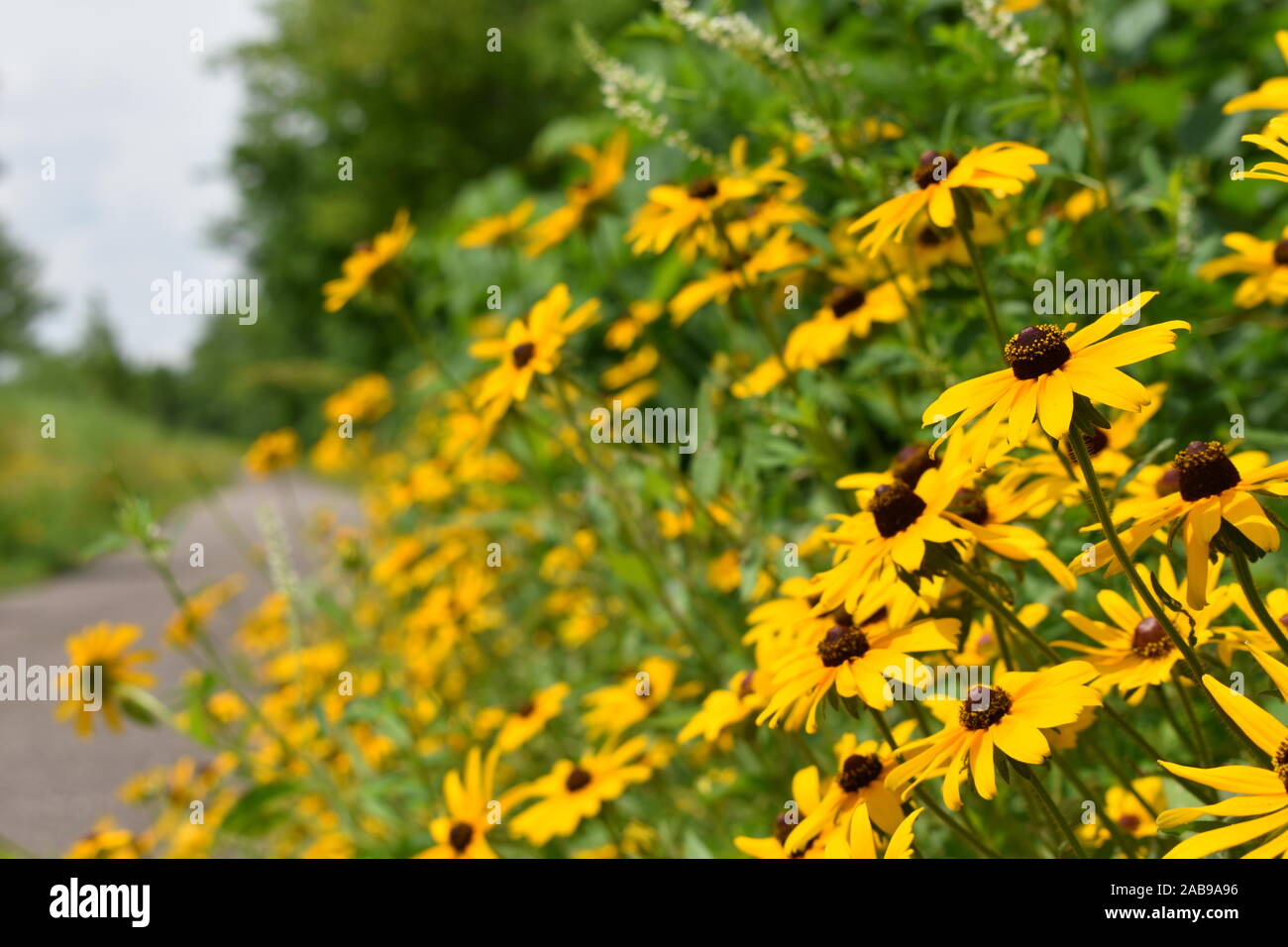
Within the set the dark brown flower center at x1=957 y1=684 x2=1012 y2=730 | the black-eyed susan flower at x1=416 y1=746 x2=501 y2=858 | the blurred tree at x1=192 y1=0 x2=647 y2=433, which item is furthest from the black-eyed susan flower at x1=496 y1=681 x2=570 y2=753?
the blurred tree at x1=192 y1=0 x2=647 y2=433

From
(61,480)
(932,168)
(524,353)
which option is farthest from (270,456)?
(61,480)

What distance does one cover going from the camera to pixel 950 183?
1165 mm

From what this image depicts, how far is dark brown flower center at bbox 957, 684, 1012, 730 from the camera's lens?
90 cm

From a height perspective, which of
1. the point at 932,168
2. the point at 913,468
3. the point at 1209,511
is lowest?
the point at 1209,511

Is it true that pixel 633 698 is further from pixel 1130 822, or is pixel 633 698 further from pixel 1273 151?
pixel 1273 151

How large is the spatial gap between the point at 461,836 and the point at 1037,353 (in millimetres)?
1120

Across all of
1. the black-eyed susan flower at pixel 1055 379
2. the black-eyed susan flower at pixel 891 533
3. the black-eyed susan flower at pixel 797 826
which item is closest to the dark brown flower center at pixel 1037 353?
the black-eyed susan flower at pixel 1055 379

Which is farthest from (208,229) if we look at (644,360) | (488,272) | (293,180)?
(644,360)

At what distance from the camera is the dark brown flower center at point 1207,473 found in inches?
35.2

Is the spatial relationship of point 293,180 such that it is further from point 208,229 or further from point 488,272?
point 488,272

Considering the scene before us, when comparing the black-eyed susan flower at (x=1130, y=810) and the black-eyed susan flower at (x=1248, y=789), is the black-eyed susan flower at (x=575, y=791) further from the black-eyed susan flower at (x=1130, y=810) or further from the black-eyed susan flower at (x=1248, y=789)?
the black-eyed susan flower at (x=1248, y=789)

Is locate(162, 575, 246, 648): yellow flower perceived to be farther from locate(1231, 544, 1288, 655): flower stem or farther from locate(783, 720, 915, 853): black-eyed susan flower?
locate(1231, 544, 1288, 655): flower stem

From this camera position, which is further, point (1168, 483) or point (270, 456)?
point (270, 456)
